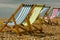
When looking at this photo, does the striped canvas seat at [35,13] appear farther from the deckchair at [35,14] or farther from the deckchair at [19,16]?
the deckchair at [19,16]

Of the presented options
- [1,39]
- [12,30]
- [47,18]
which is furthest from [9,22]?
[47,18]

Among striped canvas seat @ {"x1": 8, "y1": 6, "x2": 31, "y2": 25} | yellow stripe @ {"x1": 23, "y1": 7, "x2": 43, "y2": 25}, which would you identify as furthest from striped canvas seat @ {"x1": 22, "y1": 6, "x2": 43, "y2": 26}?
striped canvas seat @ {"x1": 8, "y1": 6, "x2": 31, "y2": 25}

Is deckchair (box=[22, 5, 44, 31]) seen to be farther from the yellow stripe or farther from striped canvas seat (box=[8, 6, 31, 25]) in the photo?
striped canvas seat (box=[8, 6, 31, 25])

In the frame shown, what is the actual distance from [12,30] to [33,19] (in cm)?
93

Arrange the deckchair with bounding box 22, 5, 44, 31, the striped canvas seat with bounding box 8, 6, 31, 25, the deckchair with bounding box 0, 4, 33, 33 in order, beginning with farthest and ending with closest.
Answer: the deckchair with bounding box 22, 5, 44, 31 < the striped canvas seat with bounding box 8, 6, 31, 25 < the deckchair with bounding box 0, 4, 33, 33

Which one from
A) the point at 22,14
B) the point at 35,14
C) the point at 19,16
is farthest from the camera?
the point at 35,14

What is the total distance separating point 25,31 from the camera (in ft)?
30.7

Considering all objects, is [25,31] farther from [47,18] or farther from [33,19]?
[47,18]

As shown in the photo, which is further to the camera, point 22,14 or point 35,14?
point 35,14

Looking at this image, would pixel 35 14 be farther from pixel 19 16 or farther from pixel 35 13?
pixel 19 16

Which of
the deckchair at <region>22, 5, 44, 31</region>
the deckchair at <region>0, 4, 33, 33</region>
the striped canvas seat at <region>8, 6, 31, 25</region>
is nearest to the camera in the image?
the deckchair at <region>0, 4, 33, 33</region>

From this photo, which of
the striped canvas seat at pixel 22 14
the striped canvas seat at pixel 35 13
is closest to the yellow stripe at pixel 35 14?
the striped canvas seat at pixel 35 13

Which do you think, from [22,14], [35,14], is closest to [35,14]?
[35,14]

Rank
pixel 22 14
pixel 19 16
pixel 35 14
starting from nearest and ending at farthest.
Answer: pixel 22 14, pixel 19 16, pixel 35 14
